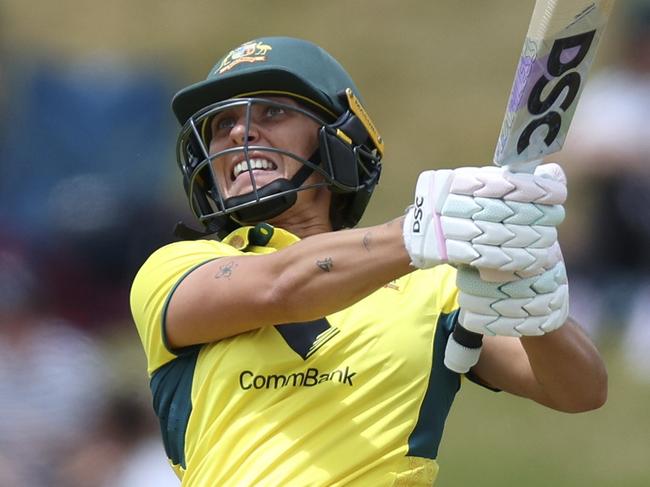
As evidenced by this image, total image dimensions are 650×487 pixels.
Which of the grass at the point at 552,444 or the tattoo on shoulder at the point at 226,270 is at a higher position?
the tattoo on shoulder at the point at 226,270

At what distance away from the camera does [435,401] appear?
99.2 inches

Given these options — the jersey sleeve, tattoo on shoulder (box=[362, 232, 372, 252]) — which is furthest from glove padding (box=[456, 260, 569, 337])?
the jersey sleeve

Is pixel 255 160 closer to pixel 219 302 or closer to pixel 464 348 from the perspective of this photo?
pixel 219 302

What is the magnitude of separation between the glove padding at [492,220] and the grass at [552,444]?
3072 mm

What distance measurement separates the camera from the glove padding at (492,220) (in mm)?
1906

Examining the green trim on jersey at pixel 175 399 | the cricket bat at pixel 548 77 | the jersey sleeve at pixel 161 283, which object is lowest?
the green trim on jersey at pixel 175 399

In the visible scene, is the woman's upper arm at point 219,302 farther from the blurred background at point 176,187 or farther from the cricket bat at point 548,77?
the blurred background at point 176,187

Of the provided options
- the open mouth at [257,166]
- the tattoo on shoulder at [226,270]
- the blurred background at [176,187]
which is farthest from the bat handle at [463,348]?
the blurred background at [176,187]

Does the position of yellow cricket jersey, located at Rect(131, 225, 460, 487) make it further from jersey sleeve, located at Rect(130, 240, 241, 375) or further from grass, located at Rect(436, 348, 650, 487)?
grass, located at Rect(436, 348, 650, 487)

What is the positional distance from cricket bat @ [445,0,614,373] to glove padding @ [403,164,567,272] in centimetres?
5

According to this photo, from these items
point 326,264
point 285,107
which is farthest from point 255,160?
point 326,264

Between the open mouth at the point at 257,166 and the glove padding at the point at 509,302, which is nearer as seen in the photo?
the glove padding at the point at 509,302

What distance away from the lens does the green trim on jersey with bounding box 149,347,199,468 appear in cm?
251

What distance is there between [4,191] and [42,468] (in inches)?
47.6
